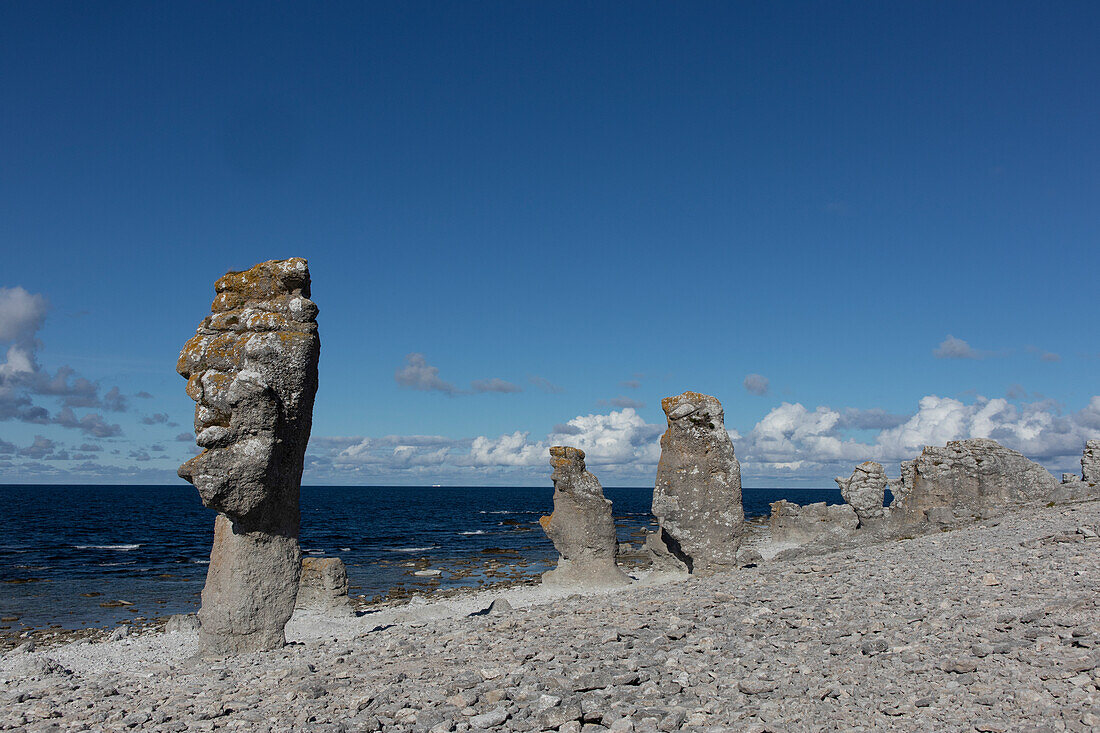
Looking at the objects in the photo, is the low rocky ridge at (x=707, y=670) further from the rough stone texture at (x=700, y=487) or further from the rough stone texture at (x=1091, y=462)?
the rough stone texture at (x=1091, y=462)

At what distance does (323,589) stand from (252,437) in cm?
1086

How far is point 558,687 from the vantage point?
7.41 m

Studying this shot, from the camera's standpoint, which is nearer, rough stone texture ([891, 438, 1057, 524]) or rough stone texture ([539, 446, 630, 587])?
rough stone texture ([539, 446, 630, 587])

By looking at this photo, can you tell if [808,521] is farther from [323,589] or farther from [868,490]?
[323,589]

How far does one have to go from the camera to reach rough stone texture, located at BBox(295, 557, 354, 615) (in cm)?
2066

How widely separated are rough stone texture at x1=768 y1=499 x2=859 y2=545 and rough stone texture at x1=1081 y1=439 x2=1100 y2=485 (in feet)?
29.3

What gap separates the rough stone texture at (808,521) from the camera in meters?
33.9

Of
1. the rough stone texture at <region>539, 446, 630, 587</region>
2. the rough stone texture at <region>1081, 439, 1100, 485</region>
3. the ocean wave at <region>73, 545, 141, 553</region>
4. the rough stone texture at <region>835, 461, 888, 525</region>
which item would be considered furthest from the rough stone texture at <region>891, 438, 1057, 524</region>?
the ocean wave at <region>73, 545, 141, 553</region>

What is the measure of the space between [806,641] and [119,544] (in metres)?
51.7

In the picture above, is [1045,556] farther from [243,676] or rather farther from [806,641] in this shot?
[243,676]

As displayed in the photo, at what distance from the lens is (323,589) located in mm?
20734

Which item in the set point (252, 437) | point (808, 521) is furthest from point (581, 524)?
point (808, 521)

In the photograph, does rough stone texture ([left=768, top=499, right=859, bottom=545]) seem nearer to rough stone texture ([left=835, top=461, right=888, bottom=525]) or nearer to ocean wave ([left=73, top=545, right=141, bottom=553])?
rough stone texture ([left=835, top=461, right=888, bottom=525])

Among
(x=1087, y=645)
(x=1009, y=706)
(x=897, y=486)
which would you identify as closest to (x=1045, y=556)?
(x=1087, y=645)
